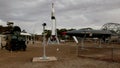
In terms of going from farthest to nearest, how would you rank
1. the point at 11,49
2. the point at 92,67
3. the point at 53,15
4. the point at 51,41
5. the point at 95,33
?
the point at 51,41 < the point at 53,15 < the point at 95,33 < the point at 11,49 < the point at 92,67

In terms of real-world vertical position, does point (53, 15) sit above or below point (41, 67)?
above

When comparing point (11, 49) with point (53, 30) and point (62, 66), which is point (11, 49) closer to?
point (62, 66)

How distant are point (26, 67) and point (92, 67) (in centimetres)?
448

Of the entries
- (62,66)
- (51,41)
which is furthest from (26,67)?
(51,41)

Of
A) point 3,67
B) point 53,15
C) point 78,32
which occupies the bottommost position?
point 3,67

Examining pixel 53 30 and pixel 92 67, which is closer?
pixel 92 67

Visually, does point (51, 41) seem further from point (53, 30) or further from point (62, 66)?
point (62, 66)

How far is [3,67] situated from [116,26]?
300ft

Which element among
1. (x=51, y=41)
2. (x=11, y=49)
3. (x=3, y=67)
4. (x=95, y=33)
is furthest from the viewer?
(x=51, y=41)

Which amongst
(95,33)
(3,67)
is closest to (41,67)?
(3,67)

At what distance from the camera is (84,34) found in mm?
47250

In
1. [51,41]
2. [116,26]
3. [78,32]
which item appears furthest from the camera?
[116,26]

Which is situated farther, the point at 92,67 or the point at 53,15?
the point at 53,15

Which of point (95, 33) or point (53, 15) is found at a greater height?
point (53, 15)
